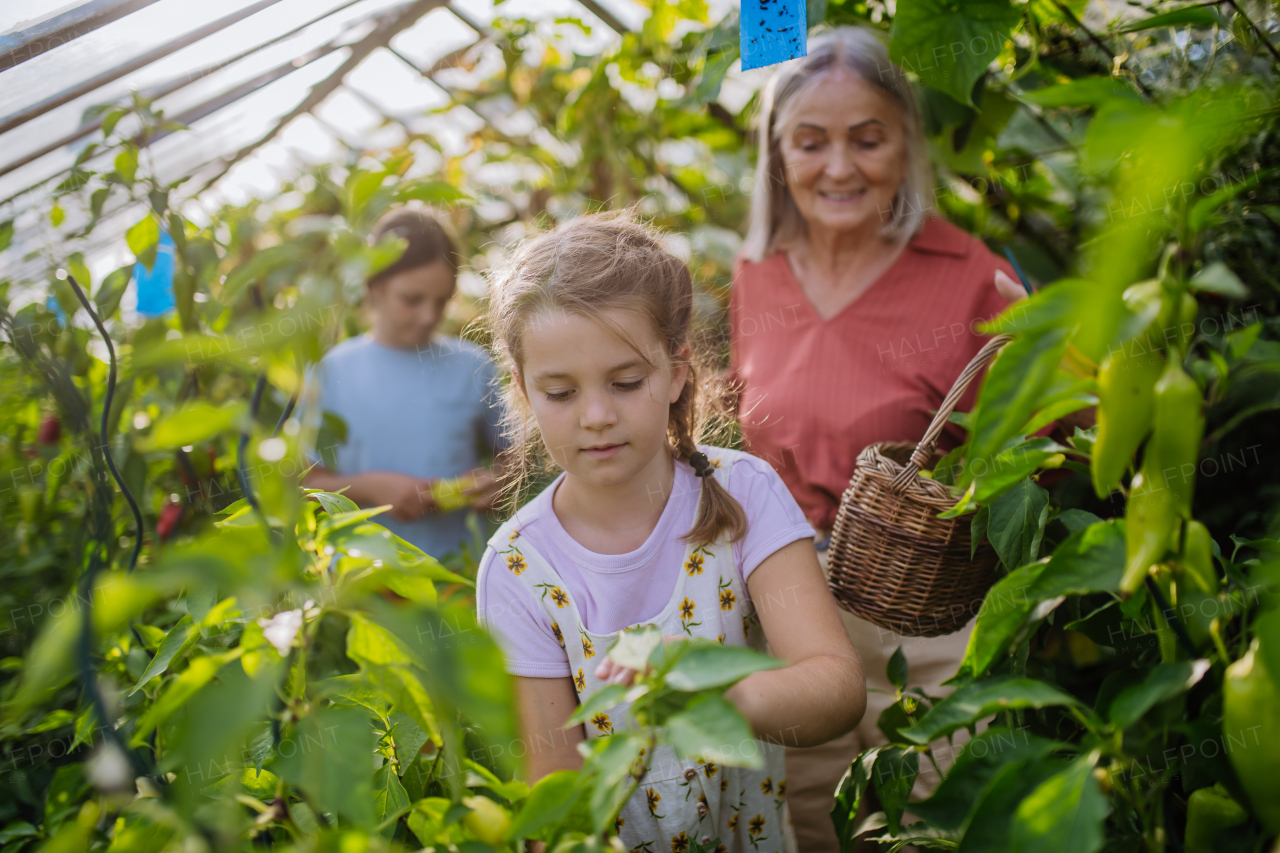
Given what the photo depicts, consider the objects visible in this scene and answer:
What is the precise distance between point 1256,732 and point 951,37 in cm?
92

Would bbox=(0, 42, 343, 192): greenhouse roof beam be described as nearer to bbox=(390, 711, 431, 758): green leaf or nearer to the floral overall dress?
the floral overall dress

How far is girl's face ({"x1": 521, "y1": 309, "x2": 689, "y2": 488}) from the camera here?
3.01ft

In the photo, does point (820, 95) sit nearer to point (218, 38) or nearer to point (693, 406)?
point (693, 406)

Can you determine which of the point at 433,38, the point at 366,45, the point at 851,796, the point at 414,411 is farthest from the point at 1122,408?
the point at 433,38

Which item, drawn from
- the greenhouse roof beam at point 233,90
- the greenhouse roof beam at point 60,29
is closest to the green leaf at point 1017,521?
the greenhouse roof beam at point 60,29

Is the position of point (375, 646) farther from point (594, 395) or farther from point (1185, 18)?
point (1185, 18)

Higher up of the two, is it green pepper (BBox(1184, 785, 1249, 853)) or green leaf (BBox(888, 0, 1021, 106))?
green leaf (BBox(888, 0, 1021, 106))

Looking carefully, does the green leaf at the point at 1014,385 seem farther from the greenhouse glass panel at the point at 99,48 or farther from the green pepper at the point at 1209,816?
the greenhouse glass panel at the point at 99,48

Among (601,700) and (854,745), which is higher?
(601,700)

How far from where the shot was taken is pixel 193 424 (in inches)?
16.4

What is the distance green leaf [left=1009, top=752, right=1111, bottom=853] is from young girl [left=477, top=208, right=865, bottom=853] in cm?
37

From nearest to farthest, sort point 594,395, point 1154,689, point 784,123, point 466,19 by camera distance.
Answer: point 1154,689, point 594,395, point 784,123, point 466,19

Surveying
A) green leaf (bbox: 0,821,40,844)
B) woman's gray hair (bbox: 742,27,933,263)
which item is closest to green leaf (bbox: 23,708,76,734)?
green leaf (bbox: 0,821,40,844)

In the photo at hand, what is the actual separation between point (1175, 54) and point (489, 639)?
1.55 m
